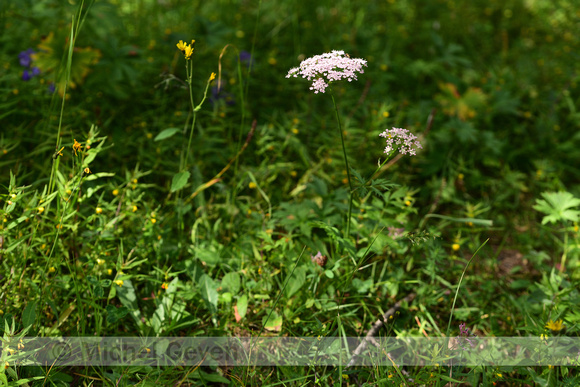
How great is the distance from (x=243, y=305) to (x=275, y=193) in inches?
26.5

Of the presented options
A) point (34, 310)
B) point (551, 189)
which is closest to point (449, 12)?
point (551, 189)

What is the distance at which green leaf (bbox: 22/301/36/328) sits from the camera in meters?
1.24

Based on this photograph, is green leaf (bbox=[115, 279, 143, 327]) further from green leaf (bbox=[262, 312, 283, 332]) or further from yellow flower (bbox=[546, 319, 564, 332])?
yellow flower (bbox=[546, 319, 564, 332])

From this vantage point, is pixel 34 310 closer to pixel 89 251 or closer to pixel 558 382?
pixel 89 251

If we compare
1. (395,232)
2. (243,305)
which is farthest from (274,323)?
(395,232)

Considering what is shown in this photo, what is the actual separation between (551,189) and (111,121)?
7.81 ft

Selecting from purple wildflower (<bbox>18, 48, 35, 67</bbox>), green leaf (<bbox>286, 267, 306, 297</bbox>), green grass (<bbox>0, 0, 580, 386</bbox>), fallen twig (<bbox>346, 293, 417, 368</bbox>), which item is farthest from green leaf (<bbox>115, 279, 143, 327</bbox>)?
purple wildflower (<bbox>18, 48, 35, 67</bbox>)

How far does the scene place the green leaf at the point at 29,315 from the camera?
124cm

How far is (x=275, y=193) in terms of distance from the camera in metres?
2.03

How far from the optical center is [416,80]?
2.92 metres

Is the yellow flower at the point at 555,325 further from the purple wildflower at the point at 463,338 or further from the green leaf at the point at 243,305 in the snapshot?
the green leaf at the point at 243,305

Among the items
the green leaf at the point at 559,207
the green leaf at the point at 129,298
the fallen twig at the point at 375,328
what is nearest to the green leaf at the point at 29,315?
the green leaf at the point at 129,298

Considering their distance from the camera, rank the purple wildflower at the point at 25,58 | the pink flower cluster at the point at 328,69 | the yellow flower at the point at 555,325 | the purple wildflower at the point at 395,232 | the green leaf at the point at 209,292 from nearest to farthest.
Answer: the pink flower cluster at the point at 328,69 < the yellow flower at the point at 555,325 < the green leaf at the point at 209,292 < the purple wildflower at the point at 395,232 < the purple wildflower at the point at 25,58

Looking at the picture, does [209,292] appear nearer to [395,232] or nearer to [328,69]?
[395,232]
